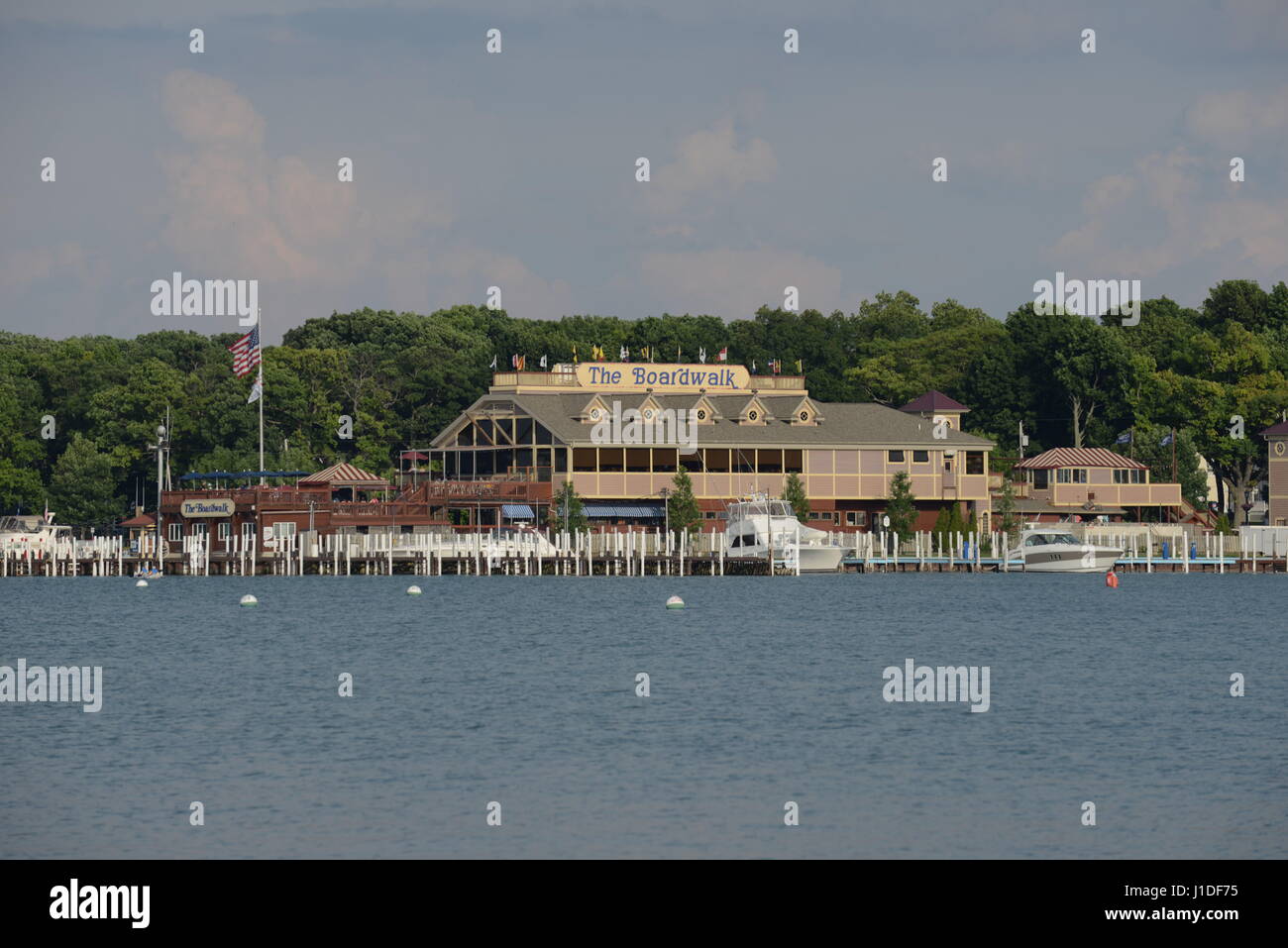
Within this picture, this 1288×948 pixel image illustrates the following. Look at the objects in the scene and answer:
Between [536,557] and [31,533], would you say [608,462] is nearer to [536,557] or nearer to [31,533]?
[536,557]

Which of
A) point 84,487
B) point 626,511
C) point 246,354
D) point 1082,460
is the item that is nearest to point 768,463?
point 626,511

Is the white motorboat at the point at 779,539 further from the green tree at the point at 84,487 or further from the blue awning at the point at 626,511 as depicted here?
the green tree at the point at 84,487

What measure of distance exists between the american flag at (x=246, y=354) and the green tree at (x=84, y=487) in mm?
34645

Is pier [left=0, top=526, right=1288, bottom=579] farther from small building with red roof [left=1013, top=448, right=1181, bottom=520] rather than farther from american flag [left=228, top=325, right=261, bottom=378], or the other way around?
american flag [left=228, top=325, right=261, bottom=378]

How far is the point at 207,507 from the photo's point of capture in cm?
10825

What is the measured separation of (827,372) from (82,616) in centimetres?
8548

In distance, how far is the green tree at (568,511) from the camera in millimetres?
108250

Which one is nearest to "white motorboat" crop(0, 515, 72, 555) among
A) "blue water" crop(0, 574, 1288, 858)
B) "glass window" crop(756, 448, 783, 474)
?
"blue water" crop(0, 574, 1288, 858)

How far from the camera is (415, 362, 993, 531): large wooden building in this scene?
112 metres

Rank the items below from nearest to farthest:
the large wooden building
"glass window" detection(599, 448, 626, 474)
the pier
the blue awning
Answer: the pier < the large wooden building < the blue awning < "glass window" detection(599, 448, 626, 474)

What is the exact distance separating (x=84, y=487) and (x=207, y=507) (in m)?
28.8

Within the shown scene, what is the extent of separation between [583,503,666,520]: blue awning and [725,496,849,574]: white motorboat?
7366 millimetres
